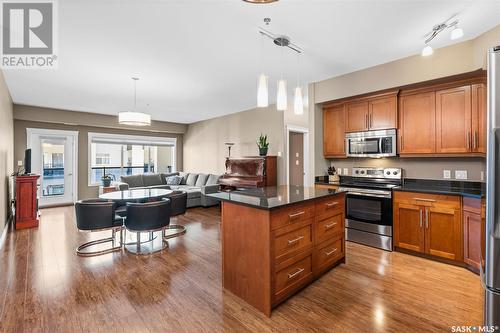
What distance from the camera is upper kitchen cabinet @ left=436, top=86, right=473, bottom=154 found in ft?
9.77

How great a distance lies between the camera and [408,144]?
347 centimetres

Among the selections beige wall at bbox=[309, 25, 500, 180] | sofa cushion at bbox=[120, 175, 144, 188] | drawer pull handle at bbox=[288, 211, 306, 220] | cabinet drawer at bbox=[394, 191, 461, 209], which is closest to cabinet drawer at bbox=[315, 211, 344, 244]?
drawer pull handle at bbox=[288, 211, 306, 220]

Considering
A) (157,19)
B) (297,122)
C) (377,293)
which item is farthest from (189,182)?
(377,293)

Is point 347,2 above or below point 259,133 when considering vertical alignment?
above

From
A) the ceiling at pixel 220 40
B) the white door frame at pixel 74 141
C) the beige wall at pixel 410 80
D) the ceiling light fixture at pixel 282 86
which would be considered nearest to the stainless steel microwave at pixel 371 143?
the beige wall at pixel 410 80

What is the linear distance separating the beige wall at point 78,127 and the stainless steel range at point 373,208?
6927 mm

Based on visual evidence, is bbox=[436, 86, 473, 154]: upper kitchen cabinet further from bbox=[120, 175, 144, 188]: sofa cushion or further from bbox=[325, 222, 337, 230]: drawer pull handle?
bbox=[120, 175, 144, 188]: sofa cushion

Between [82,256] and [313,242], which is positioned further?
[82,256]

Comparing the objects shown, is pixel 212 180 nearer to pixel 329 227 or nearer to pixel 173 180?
pixel 173 180

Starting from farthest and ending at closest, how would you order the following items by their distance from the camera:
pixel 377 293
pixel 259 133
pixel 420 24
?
pixel 259 133 < pixel 420 24 < pixel 377 293

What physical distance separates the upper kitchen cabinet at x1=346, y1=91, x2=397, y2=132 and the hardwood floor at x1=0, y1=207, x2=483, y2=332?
190 centimetres

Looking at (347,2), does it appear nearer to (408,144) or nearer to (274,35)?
(274,35)

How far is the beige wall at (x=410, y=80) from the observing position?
2.80 m

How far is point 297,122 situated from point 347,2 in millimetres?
4370
